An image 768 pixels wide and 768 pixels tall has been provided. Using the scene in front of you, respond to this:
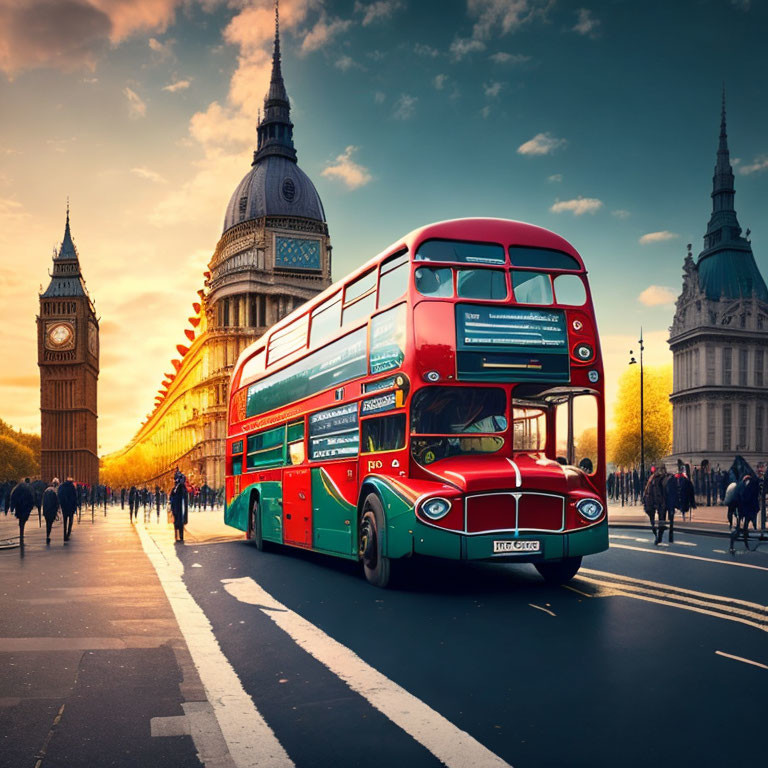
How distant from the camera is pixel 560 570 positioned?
11.2 m

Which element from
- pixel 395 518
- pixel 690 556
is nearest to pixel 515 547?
pixel 395 518

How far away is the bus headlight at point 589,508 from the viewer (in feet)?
33.4

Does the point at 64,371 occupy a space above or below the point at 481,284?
above

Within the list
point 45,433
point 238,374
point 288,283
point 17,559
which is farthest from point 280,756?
point 45,433

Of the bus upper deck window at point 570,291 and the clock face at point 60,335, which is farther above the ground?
the clock face at point 60,335

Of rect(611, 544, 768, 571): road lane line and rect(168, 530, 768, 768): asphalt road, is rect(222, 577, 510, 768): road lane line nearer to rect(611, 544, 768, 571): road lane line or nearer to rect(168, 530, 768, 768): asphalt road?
rect(168, 530, 768, 768): asphalt road

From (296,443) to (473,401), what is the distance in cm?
516

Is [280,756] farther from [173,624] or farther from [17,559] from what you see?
[17,559]

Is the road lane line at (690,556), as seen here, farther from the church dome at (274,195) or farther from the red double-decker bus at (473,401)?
the church dome at (274,195)

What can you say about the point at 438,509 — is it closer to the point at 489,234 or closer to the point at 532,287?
the point at 532,287

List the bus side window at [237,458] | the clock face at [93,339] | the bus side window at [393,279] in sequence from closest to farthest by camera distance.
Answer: the bus side window at [393,279], the bus side window at [237,458], the clock face at [93,339]

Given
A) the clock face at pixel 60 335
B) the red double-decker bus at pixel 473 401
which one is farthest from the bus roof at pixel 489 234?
the clock face at pixel 60 335

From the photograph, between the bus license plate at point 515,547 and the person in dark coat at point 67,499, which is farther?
the person in dark coat at point 67,499

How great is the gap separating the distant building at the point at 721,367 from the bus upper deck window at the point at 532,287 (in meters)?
59.3
